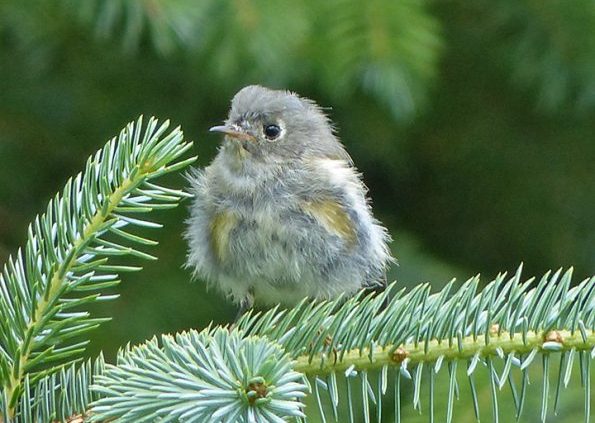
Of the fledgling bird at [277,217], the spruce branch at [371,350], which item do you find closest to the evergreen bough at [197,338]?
the spruce branch at [371,350]

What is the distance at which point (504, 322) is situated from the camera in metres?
1.71

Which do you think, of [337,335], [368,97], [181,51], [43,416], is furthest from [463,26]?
[43,416]

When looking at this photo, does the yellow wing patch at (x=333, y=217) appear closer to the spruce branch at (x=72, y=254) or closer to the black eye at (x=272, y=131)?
the black eye at (x=272, y=131)

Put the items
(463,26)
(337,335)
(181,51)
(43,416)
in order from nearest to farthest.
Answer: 1. (43,416)
2. (337,335)
3. (181,51)
4. (463,26)

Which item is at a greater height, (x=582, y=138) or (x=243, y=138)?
(x=582, y=138)

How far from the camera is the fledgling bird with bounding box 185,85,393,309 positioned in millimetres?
2838

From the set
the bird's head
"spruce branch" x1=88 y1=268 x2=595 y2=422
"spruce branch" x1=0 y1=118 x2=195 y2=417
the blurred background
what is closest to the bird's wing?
the bird's head

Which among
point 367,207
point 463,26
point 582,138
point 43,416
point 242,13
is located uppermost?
point 463,26

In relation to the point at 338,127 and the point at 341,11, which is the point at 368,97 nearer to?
the point at 338,127

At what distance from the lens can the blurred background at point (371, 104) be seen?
123 inches

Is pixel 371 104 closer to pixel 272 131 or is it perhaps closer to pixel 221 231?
pixel 272 131

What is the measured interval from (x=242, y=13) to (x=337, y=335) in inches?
59.0

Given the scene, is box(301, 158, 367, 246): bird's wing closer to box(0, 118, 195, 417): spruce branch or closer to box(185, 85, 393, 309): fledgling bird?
box(185, 85, 393, 309): fledgling bird

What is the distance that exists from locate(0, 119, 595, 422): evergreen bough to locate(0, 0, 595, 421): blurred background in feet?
4.51
